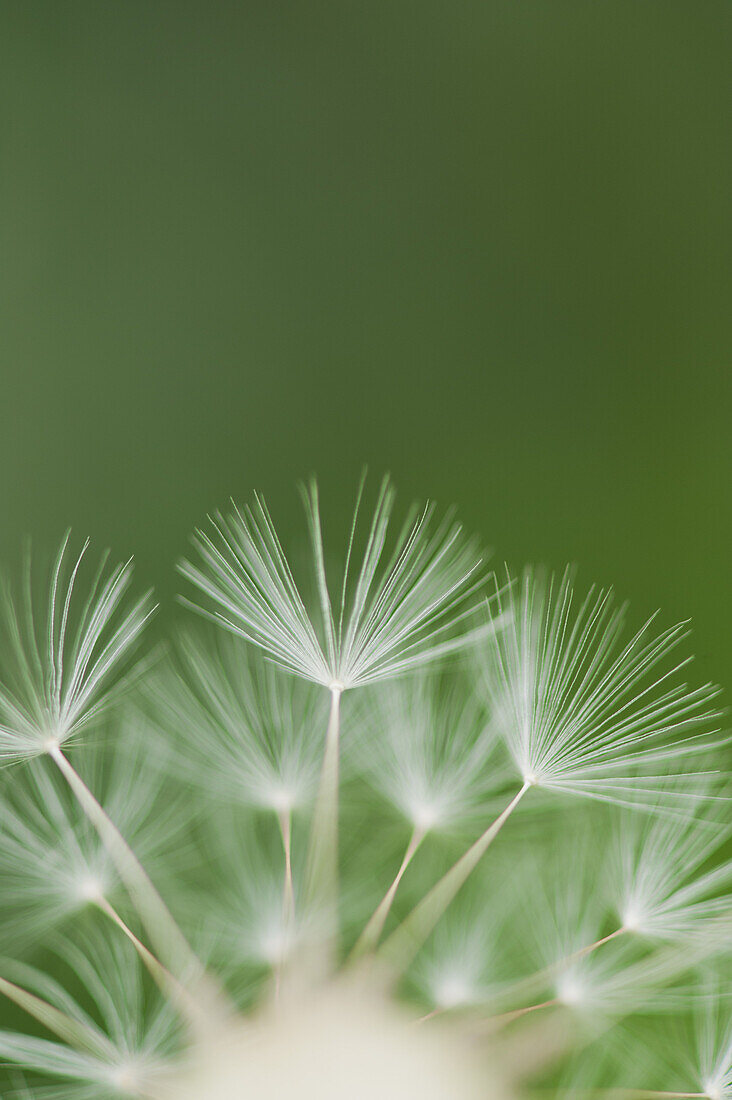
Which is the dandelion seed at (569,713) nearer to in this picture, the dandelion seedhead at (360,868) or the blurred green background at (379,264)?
the dandelion seedhead at (360,868)

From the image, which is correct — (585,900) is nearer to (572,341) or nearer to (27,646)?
(27,646)

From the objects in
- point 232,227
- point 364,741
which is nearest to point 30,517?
point 232,227

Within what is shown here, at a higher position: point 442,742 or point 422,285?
point 422,285

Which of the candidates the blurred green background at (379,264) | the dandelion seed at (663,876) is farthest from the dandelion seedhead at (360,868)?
the blurred green background at (379,264)

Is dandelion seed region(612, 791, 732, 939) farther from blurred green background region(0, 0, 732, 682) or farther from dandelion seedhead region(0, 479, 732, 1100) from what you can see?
blurred green background region(0, 0, 732, 682)

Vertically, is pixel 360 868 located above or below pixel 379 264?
below

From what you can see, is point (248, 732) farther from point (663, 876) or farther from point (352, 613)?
point (663, 876)

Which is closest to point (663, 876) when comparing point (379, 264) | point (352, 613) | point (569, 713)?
point (569, 713)

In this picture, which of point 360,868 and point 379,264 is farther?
point 379,264
